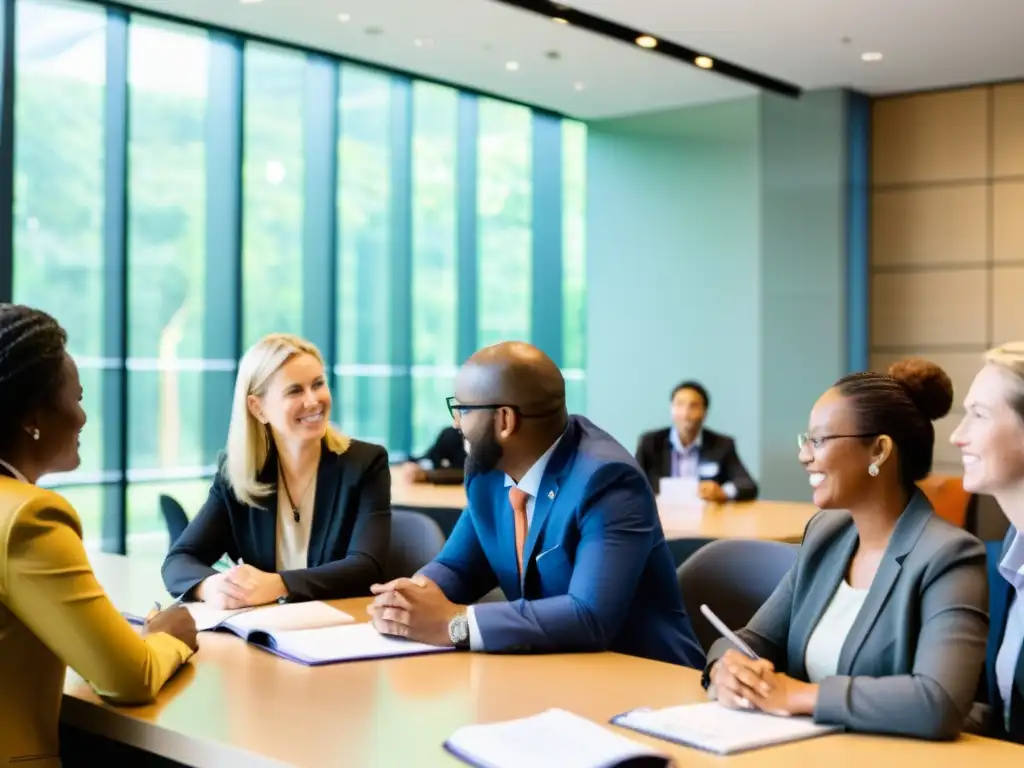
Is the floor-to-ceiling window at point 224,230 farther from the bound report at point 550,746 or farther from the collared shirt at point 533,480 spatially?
the bound report at point 550,746

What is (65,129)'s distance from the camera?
24.6ft

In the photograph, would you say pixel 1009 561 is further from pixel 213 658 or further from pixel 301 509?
pixel 301 509

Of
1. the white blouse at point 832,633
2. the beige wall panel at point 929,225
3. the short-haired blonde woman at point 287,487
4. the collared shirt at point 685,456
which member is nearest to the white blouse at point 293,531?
the short-haired blonde woman at point 287,487

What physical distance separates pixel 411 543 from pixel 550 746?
2.07m

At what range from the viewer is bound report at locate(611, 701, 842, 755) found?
73.5 inches

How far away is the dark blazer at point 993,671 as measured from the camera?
2.20 meters

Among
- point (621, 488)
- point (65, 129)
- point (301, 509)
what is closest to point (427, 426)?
point (65, 129)

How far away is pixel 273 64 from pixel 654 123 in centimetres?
390

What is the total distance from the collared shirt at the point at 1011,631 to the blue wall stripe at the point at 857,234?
810cm

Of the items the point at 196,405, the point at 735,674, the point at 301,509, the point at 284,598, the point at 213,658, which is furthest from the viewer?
the point at 196,405

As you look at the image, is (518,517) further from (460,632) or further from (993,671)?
(993,671)

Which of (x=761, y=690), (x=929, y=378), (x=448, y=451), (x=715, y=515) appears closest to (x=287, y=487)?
(x=761, y=690)

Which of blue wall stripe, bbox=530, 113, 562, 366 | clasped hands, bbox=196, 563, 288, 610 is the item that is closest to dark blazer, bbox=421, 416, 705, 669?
clasped hands, bbox=196, 563, 288, 610

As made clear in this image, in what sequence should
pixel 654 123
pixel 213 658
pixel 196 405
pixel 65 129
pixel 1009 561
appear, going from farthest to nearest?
1. pixel 654 123
2. pixel 196 405
3. pixel 65 129
4. pixel 213 658
5. pixel 1009 561
